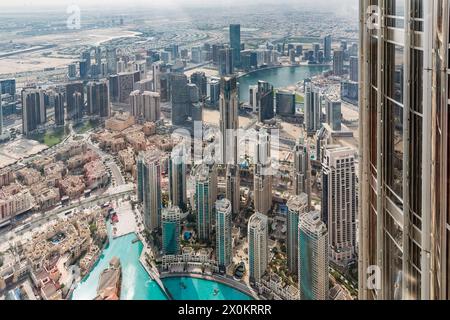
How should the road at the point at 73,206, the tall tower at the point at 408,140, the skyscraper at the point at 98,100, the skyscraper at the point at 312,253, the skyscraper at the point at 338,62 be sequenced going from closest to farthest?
the tall tower at the point at 408,140
the skyscraper at the point at 312,253
the road at the point at 73,206
the skyscraper at the point at 338,62
the skyscraper at the point at 98,100

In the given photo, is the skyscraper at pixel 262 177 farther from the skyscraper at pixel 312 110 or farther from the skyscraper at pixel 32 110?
the skyscraper at pixel 32 110

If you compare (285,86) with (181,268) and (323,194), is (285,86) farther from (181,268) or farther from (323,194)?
(181,268)

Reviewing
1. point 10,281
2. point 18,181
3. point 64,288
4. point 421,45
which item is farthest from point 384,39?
point 18,181

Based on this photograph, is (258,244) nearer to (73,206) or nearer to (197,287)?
(197,287)

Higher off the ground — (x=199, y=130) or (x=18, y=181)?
(x=199, y=130)

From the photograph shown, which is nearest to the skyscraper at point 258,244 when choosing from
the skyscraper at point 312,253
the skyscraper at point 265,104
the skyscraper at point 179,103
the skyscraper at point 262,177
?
the skyscraper at point 262,177
